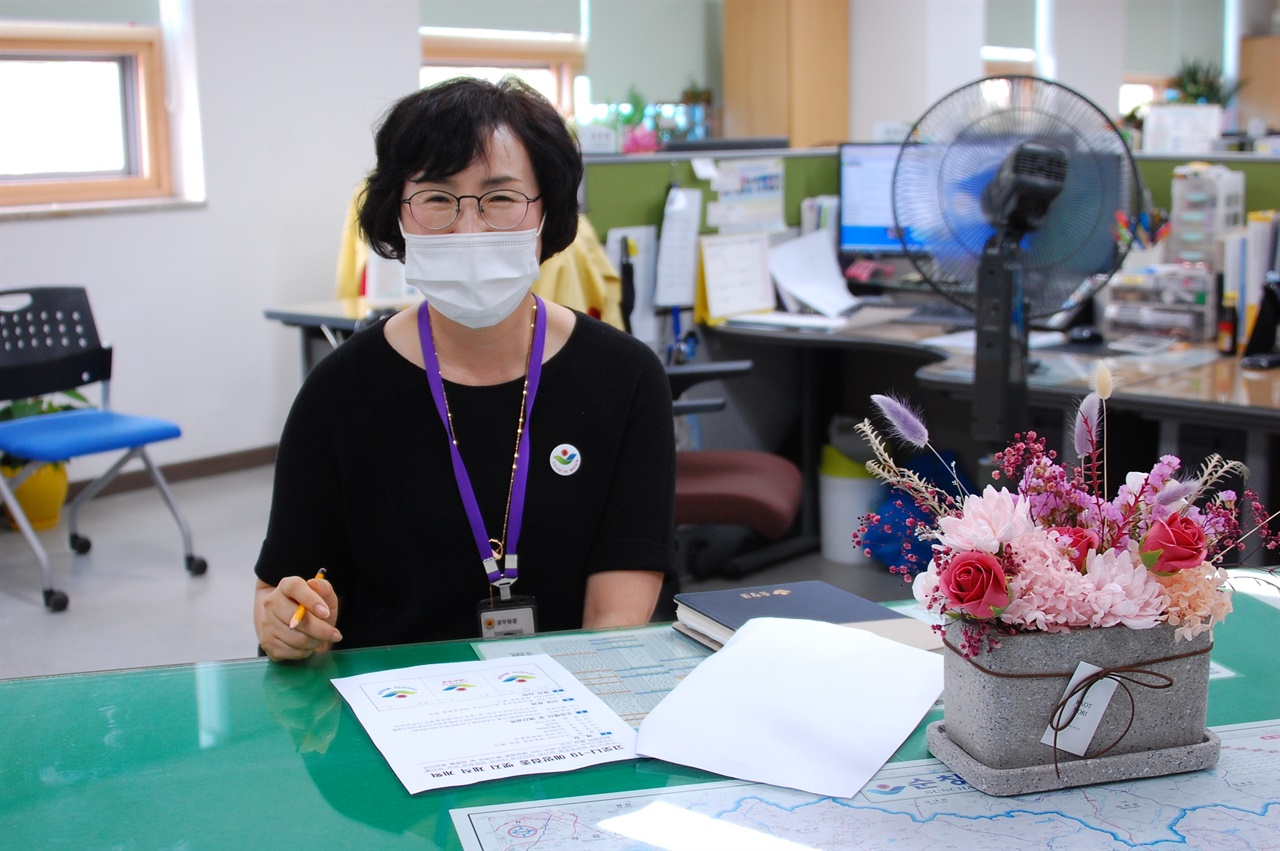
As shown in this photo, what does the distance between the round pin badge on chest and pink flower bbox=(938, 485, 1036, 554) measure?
2.15 ft

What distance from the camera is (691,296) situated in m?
3.67

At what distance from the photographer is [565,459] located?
1.54 metres

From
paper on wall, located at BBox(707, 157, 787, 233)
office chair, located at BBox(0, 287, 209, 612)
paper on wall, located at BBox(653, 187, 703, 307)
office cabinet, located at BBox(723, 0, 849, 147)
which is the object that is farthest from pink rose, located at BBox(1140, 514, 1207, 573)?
office cabinet, located at BBox(723, 0, 849, 147)

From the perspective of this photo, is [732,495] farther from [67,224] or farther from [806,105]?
[806,105]

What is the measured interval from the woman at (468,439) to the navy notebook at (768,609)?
0.20m

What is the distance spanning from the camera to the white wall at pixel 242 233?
4641 millimetres

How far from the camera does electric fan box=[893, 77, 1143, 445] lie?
2309 mm

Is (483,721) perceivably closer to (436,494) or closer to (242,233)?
(436,494)

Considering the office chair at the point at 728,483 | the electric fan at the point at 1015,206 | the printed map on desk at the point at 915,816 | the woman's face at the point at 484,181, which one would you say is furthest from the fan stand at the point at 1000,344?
the printed map on desk at the point at 915,816

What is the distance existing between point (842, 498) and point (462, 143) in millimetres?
2572

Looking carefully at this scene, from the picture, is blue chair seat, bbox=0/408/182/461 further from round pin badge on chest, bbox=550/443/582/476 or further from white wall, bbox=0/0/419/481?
round pin badge on chest, bbox=550/443/582/476

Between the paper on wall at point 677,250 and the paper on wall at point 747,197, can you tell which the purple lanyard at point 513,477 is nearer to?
the paper on wall at point 677,250

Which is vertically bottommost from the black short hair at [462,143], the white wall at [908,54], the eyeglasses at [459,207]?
the eyeglasses at [459,207]

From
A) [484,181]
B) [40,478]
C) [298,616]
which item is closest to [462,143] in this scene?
[484,181]
